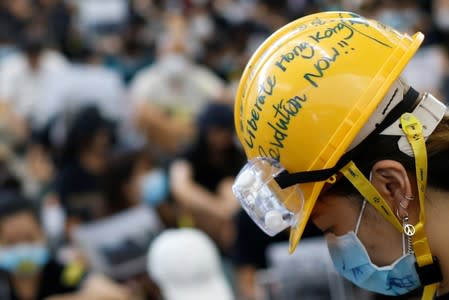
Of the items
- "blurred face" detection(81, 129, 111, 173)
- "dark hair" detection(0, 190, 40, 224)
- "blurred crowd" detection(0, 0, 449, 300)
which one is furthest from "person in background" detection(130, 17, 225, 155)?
"dark hair" detection(0, 190, 40, 224)

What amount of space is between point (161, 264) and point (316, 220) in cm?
172

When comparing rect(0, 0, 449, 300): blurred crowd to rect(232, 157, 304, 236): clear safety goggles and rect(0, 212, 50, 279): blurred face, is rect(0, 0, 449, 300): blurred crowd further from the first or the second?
rect(232, 157, 304, 236): clear safety goggles

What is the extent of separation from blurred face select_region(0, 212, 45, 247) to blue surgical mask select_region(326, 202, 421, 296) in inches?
103

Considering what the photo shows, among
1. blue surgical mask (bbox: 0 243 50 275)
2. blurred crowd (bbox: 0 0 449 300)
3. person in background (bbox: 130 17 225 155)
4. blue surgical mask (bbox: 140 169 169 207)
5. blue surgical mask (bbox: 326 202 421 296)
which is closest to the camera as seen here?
blue surgical mask (bbox: 326 202 421 296)

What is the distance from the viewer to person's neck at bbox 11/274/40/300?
4.48 m

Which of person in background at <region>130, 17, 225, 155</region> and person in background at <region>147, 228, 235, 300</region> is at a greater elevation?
person in background at <region>130, 17, 225, 155</region>

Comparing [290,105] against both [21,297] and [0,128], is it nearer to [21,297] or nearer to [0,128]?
[21,297]

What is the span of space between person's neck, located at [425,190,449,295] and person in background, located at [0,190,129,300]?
268 cm

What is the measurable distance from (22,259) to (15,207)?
0.97 feet

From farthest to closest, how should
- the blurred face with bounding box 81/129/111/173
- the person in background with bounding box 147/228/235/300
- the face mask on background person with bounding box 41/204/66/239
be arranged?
the blurred face with bounding box 81/129/111/173, the face mask on background person with bounding box 41/204/66/239, the person in background with bounding box 147/228/235/300

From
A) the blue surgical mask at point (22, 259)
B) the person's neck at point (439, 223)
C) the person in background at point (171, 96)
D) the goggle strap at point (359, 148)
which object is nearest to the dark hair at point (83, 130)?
the person in background at point (171, 96)

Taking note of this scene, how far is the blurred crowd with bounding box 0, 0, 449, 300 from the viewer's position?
15.0 feet

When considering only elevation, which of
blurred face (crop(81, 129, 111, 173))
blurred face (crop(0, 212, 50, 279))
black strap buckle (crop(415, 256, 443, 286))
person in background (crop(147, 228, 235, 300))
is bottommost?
person in background (crop(147, 228, 235, 300))

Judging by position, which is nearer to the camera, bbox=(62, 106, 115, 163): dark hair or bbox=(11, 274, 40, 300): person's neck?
bbox=(11, 274, 40, 300): person's neck
